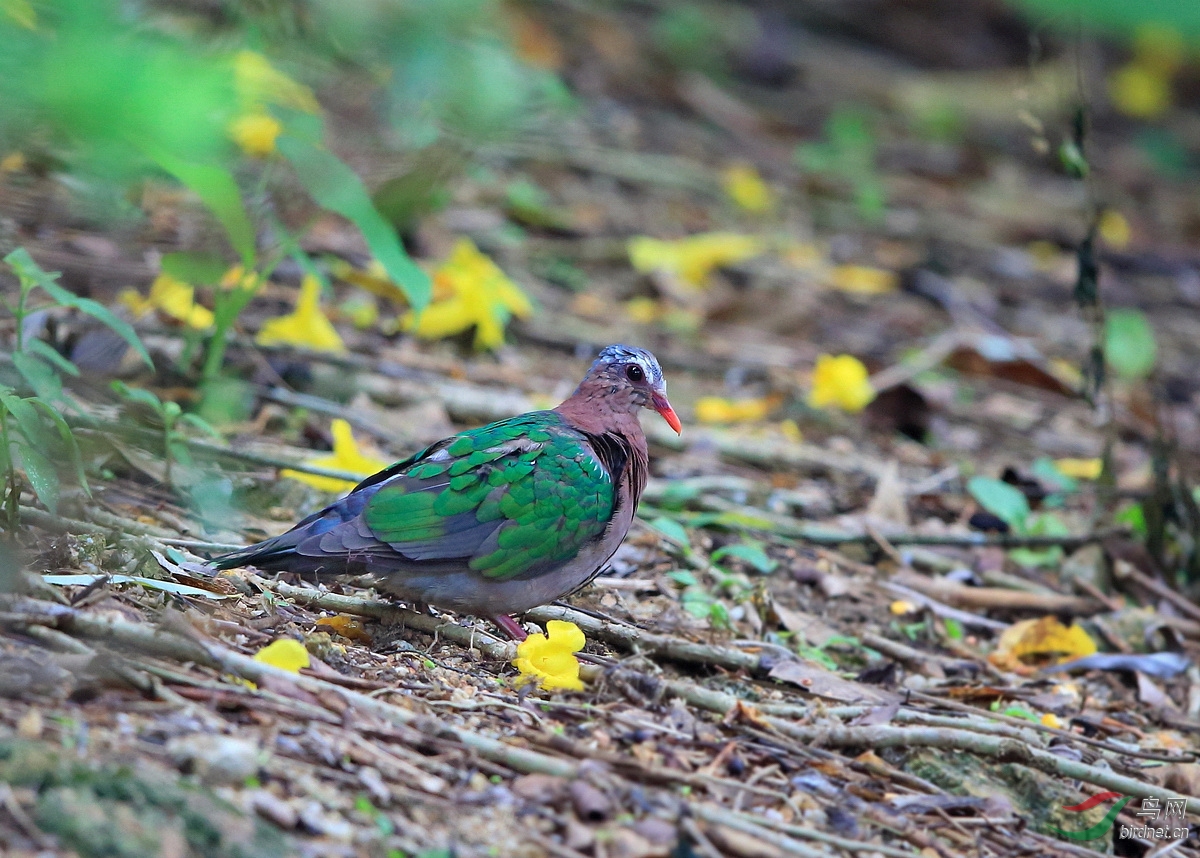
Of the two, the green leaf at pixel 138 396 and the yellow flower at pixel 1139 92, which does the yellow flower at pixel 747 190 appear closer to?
the yellow flower at pixel 1139 92

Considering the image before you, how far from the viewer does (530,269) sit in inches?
294

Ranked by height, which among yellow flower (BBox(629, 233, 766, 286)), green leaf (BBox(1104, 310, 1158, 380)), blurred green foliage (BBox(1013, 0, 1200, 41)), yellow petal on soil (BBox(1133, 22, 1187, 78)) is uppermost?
yellow petal on soil (BBox(1133, 22, 1187, 78))

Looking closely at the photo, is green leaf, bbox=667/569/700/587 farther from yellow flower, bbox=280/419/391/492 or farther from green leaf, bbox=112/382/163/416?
green leaf, bbox=112/382/163/416

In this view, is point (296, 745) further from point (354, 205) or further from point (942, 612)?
point (942, 612)

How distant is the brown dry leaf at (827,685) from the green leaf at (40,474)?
6.26 feet

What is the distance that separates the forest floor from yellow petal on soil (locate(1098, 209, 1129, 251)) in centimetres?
4

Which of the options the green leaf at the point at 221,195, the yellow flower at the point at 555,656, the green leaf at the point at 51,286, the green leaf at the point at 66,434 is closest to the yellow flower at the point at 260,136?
the green leaf at the point at 221,195

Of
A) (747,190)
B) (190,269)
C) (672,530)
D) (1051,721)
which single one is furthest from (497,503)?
(747,190)

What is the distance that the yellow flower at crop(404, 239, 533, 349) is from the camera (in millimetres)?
5895

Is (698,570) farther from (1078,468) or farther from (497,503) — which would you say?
(1078,468)

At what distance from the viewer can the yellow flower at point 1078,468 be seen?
241 inches

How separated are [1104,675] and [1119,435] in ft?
9.34

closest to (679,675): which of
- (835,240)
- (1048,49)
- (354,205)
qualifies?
(354,205)

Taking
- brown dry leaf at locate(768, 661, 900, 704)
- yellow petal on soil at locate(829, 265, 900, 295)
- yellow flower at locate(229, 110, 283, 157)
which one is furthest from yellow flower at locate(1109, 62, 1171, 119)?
brown dry leaf at locate(768, 661, 900, 704)
